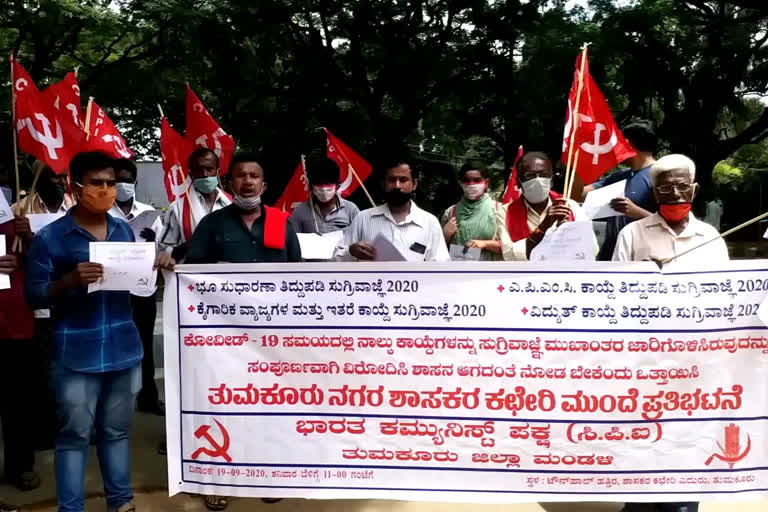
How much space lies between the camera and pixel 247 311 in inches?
132

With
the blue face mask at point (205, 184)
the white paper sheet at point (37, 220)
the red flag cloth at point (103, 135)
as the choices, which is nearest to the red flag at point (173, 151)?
the red flag cloth at point (103, 135)

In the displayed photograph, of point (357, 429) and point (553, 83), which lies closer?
point (357, 429)

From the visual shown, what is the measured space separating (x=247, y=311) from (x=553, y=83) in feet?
29.4

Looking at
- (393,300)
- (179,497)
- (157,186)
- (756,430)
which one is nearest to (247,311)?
(393,300)

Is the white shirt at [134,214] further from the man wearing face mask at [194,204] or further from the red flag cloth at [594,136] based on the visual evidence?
the red flag cloth at [594,136]

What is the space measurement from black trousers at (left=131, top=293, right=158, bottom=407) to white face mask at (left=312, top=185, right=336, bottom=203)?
4.63ft

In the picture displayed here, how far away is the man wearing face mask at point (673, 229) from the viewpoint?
3.30 metres

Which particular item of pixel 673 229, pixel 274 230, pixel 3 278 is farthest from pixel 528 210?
pixel 3 278

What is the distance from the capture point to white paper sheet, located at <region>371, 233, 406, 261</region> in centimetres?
369

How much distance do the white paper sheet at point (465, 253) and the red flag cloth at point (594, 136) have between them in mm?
714

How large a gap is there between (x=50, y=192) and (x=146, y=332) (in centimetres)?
120

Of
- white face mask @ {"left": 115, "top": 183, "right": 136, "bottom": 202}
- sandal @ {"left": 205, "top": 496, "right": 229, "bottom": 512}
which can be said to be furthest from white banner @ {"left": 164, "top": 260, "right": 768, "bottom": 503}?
white face mask @ {"left": 115, "top": 183, "right": 136, "bottom": 202}

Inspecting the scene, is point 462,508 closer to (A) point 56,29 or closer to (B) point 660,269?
(B) point 660,269

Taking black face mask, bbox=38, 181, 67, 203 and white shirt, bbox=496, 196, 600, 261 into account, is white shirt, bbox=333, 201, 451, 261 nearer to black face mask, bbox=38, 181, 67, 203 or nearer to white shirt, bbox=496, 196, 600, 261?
white shirt, bbox=496, 196, 600, 261
